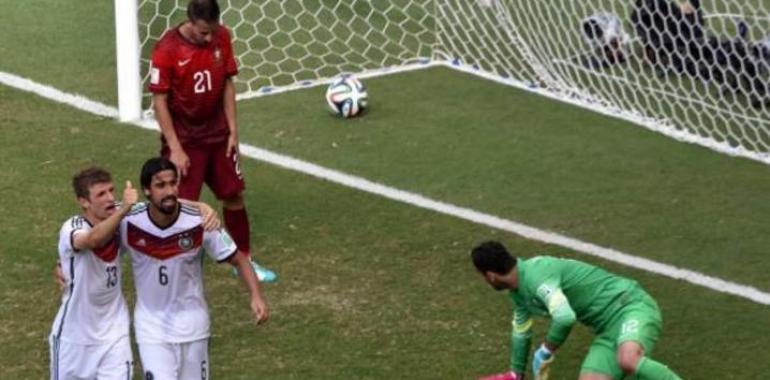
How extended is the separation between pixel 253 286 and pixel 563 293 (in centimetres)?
156

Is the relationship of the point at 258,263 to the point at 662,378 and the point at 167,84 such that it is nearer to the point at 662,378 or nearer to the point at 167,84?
the point at 167,84

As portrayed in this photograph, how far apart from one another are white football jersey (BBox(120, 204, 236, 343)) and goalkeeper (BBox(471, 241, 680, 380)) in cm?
132

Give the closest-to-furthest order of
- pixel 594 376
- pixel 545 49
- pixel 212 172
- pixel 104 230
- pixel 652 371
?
1. pixel 104 230
2. pixel 652 371
3. pixel 594 376
4. pixel 212 172
5. pixel 545 49

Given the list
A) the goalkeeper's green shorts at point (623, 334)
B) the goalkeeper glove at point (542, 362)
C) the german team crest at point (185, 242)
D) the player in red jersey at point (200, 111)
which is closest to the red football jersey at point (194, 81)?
the player in red jersey at point (200, 111)

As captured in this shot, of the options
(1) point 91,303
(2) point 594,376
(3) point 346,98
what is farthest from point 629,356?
(3) point 346,98

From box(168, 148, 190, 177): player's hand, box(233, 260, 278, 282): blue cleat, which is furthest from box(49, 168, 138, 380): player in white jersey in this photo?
box(233, 260, 278, 282): blue cleat

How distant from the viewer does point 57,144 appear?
12.0 meters

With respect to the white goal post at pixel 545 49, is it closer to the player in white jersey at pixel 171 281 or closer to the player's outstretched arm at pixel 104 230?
the player in white jersey at pixel 171 281

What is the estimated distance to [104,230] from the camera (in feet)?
22.6

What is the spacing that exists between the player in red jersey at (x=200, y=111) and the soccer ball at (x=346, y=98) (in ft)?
10.5

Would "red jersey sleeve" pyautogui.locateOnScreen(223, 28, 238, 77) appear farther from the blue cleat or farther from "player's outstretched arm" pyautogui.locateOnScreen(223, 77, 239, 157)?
the blue cleat

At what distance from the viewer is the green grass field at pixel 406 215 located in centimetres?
880

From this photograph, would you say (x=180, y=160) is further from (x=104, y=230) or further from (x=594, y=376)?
(x=594, y=376)

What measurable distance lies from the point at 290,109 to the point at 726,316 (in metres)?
4.86
